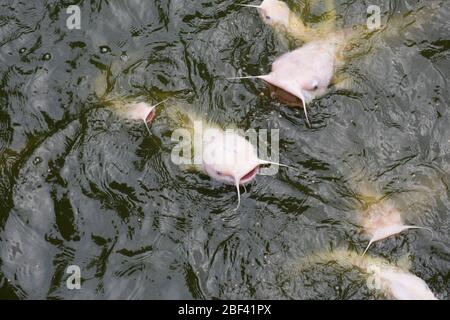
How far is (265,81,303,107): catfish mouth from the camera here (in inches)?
174

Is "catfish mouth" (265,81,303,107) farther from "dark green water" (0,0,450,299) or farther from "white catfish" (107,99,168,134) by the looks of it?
"white catfish" (107,99,168,134)

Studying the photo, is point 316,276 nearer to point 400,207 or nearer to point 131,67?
point 400,207

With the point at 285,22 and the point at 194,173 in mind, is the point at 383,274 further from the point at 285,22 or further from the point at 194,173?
the point at 285,22

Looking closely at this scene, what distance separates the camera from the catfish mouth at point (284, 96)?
14.5ft

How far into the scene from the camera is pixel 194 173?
4.30 m

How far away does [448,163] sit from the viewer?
4355 millimetres

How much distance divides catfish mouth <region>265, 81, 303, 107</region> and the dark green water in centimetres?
6

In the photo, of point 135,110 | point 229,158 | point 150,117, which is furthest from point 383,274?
point 135,110

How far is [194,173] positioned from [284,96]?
2.79 feet

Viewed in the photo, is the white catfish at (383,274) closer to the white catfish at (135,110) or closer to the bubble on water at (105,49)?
the white catfish at (135,110)

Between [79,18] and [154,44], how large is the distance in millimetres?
614

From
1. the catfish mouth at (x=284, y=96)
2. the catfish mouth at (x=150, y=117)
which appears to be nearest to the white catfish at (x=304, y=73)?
the catfish mouth at (x=284, y=96)

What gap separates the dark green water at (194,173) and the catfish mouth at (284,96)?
61 millimetres

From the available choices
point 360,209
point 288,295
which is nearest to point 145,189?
point 288,295
